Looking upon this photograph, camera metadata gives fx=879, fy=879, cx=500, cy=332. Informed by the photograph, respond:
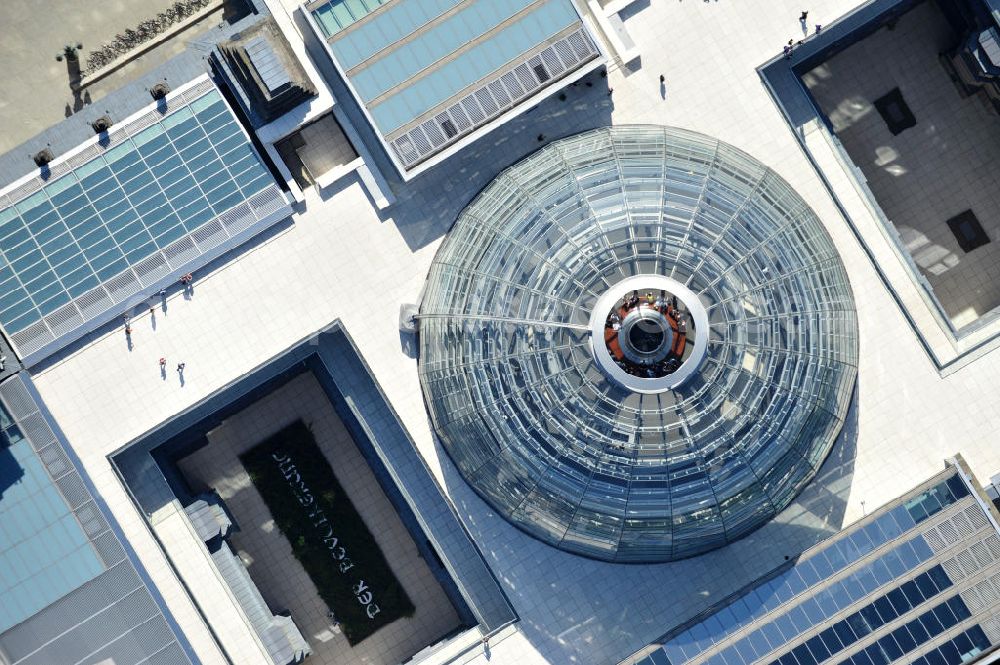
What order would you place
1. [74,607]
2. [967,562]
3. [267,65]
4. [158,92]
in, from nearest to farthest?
[267,65]
[967,562]
[74,607]
[158,92]

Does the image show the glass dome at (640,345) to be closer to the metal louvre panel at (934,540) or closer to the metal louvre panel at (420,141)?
the metal louvre panel at (420,141)

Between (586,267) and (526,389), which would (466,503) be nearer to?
(526,389)

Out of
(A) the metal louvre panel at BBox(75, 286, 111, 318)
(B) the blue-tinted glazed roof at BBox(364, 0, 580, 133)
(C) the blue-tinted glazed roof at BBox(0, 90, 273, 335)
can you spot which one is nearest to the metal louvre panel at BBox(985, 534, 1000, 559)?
(B) the blue-tinted glazed roof at BBox(364, 0, 580, 133)

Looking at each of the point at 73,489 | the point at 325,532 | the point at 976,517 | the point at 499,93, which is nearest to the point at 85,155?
the point at 73,489

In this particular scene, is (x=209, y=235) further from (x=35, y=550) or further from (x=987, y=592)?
(x=987, y=592)

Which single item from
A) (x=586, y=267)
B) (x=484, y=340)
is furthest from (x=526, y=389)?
(x=586, y=267)

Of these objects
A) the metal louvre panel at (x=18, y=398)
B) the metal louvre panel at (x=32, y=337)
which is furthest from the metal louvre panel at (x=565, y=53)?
the metal louvre panel at (x=18, y=398)

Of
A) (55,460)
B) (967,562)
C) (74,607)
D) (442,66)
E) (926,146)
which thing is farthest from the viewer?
(926,146)

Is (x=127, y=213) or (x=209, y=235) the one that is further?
(x=127, y=213)
